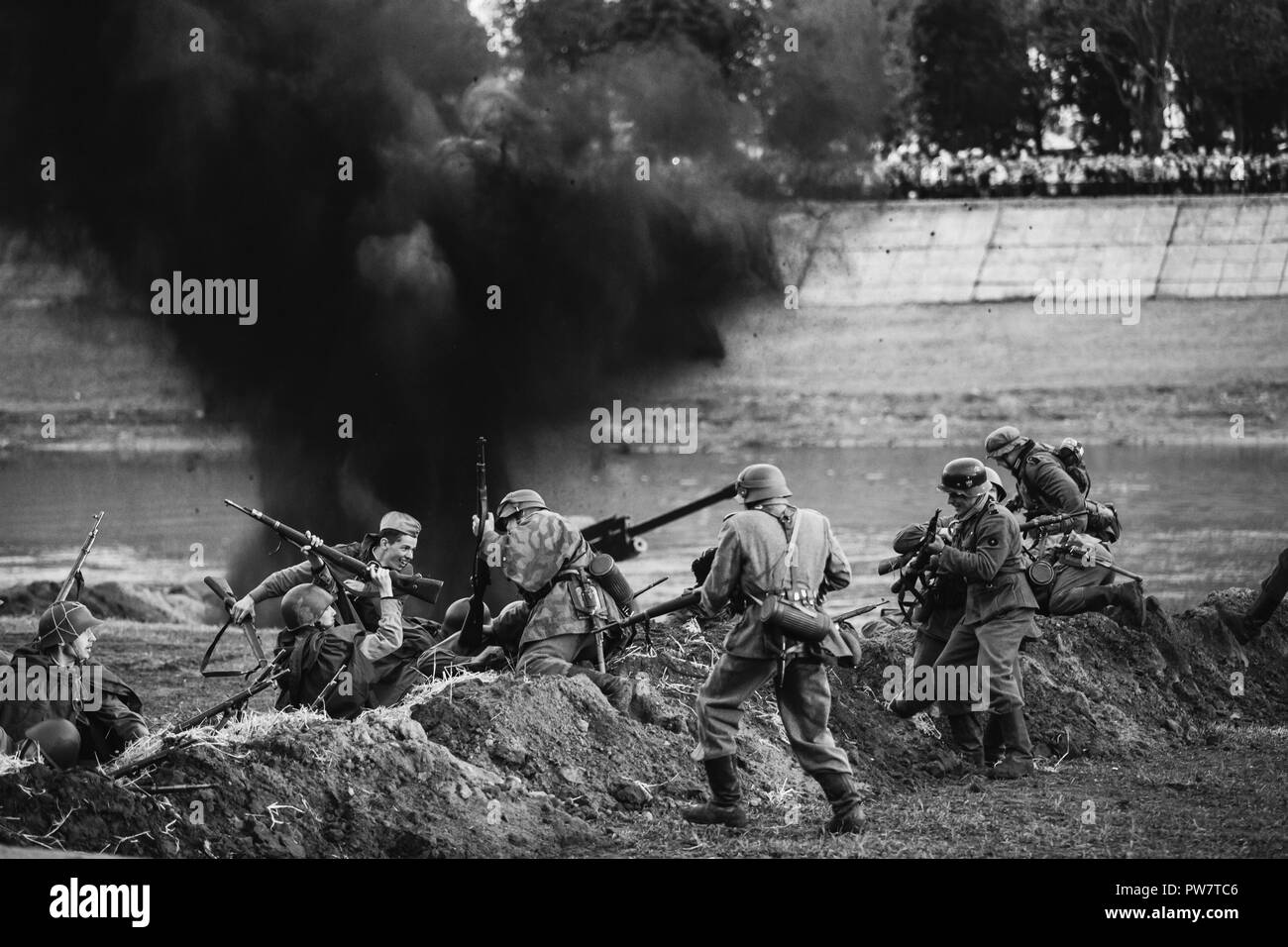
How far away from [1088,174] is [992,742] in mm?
13947

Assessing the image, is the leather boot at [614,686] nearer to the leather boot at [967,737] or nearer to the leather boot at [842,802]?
the leather boot at [842,802]

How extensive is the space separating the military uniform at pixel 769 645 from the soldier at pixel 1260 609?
18.8 feet

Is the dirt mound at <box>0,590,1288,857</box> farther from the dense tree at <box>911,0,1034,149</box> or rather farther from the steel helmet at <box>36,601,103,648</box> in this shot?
the dense tree at <box>911,0,1034,149</box>

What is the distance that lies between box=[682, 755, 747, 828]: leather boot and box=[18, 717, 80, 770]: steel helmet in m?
2.98

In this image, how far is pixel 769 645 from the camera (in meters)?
8.62

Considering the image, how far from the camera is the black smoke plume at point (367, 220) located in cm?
1930

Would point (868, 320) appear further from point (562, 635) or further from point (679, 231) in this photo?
point (562, 635)

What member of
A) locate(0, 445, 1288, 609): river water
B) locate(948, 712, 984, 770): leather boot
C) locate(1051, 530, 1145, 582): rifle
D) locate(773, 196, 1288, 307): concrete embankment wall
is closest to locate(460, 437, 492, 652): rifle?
locate(948, 712, 984, 770): leather boot

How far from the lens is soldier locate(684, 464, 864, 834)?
28.4 feet

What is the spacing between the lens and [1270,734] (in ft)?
39.7

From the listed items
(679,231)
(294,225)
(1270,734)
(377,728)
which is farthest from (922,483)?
(377,728)
